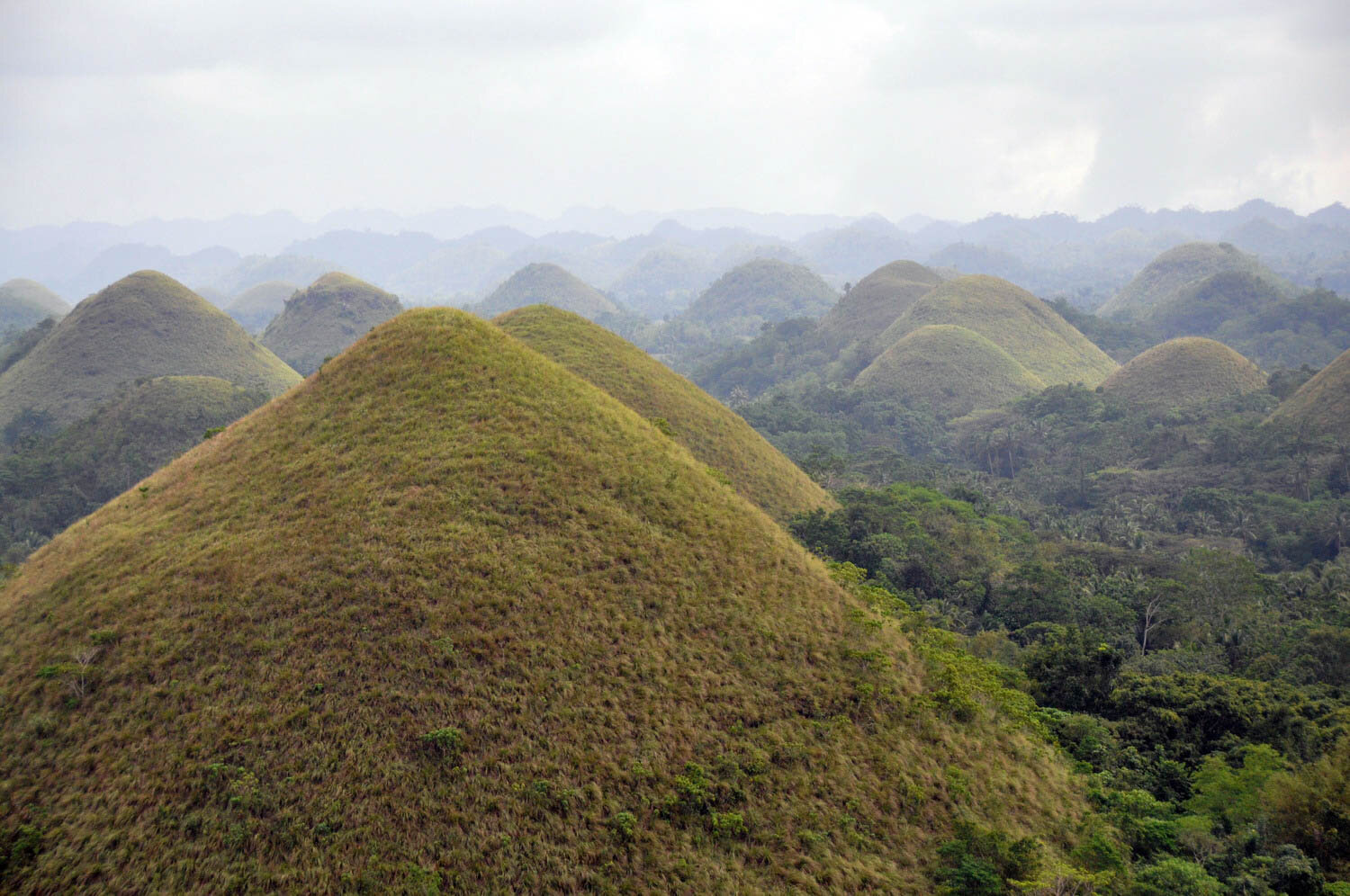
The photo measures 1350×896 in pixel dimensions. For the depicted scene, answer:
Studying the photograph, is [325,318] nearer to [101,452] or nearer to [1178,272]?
[101,452]

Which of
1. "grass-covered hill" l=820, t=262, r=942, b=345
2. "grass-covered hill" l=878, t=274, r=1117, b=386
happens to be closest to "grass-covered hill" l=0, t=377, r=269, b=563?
"grass-covered hill" l=878, t=274, r=1117, b=386

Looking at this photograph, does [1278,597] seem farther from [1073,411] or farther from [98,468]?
[98,468]

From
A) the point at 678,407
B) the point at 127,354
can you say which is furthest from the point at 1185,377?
the point at 127,354

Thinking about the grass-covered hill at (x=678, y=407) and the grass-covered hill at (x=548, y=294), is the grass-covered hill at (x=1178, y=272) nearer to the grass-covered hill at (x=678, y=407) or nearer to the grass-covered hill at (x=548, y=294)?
the grass-covered hill at (x=548, y=294)

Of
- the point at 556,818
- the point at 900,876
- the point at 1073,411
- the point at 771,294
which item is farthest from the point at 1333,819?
the point at 771,294

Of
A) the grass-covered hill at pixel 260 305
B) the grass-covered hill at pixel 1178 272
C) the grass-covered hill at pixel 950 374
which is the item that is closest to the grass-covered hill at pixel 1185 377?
the grass-covered hill at pixel 950 374

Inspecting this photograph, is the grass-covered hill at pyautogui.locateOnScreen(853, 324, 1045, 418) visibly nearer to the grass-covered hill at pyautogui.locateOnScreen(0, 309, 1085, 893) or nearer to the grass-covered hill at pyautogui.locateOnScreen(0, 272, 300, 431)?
the grass-covered hill at pyautogui.locateOnScreen(0, 272, 300, 431)
